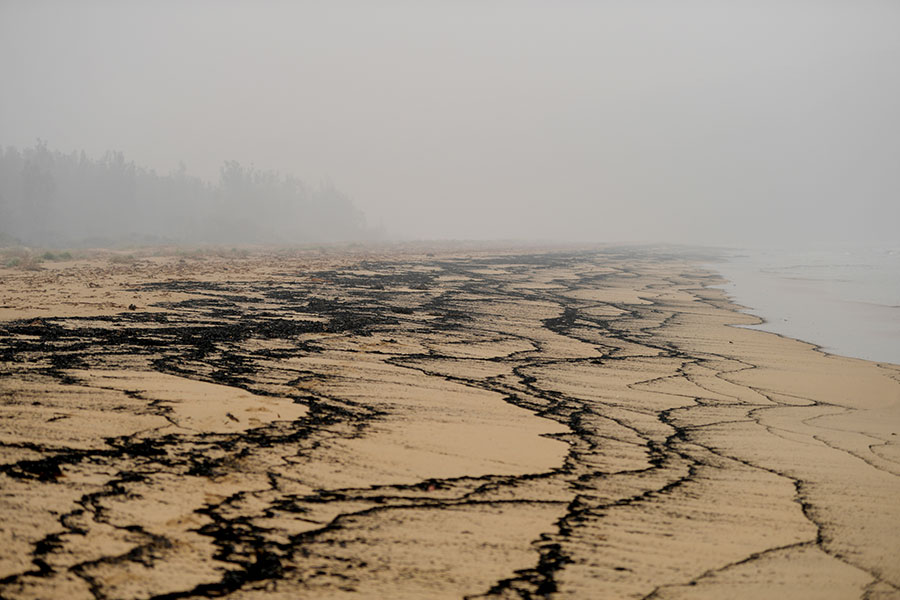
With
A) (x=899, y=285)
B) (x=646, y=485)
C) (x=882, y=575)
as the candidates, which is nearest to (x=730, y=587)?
(x=882, y=575)

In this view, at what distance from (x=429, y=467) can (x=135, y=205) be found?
267 feet

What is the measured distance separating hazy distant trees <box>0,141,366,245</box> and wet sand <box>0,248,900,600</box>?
189ft

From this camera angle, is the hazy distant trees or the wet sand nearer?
the wet sand

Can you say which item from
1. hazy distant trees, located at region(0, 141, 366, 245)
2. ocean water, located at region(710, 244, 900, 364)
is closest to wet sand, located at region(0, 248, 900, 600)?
ocean water, located at region(710, 244, 900, 364)

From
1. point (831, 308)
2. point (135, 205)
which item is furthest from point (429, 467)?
point (135, 205)

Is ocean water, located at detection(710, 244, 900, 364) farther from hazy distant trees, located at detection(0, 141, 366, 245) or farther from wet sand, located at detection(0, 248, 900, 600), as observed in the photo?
hazy distant trees, located at detection(0, 141, 366, 245)

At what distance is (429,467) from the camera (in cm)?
420

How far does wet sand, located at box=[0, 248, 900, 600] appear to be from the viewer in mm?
2887

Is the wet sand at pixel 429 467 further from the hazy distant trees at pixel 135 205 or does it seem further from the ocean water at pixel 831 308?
the hazy distant trees at pixel 135 205

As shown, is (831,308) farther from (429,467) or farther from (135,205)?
(135,205)

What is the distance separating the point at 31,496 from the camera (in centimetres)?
331

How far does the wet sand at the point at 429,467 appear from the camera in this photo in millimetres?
2887

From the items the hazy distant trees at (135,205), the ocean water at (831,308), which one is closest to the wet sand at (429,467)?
the ocean water at (831,308)

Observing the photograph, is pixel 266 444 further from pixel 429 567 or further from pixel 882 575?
pixel 882 575
